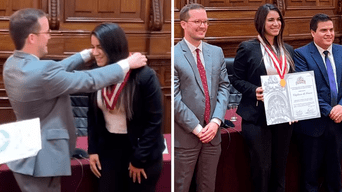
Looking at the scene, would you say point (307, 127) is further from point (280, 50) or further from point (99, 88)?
point (99, 88)

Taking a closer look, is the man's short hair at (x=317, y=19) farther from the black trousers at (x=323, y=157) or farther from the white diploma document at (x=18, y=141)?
the white diploma document at (x=18, y=141)

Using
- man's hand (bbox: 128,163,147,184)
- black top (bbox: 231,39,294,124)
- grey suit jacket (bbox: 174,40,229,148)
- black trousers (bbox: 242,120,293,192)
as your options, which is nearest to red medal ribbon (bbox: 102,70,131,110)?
man's hand (bbox: 128,163,147,184)

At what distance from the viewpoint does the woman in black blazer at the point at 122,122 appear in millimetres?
2033

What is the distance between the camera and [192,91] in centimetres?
247

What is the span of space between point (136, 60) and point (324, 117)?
4.35 feet

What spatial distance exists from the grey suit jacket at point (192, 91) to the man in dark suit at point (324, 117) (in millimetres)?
611

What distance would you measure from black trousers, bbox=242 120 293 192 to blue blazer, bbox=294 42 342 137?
196 mm

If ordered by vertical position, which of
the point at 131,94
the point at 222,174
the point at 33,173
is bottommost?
the point at 222,174

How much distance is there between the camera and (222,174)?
2783mm

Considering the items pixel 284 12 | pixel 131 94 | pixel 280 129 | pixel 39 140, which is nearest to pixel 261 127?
pixel 280 129

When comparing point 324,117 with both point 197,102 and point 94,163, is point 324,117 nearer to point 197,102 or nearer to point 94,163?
point 197,102

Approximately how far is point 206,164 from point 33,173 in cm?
93

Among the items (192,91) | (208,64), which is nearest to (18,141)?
(192,91)

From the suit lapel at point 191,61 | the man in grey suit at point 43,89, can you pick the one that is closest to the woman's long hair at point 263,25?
the suit lapel at point 191,61
